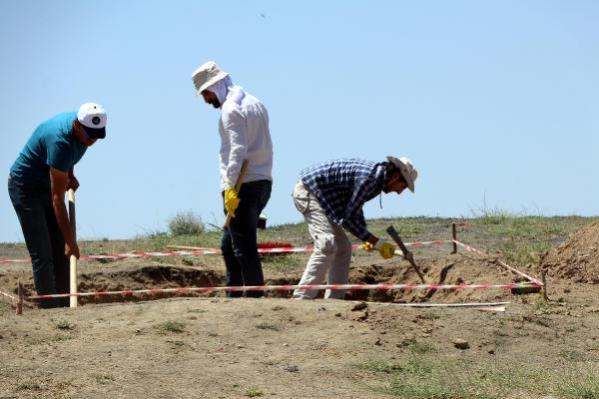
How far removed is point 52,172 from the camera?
9898 mm

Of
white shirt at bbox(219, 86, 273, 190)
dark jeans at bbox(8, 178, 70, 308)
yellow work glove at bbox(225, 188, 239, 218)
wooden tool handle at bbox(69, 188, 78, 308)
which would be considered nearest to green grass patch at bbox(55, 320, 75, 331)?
wooden tool handle at bbox(69, 188, 78, 308)

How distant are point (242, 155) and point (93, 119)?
50.3 inches

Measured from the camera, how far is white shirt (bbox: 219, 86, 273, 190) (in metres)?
10.1

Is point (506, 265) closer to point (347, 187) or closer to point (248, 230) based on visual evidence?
point (347, 187)

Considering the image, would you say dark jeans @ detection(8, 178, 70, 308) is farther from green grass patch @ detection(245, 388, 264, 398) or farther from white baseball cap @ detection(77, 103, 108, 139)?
green grass patch @ detection(245, 388, 264, 398)

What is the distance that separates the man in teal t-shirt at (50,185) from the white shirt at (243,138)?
1.05m

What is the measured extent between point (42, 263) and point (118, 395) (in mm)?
3858

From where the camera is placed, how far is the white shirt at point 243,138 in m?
10.1

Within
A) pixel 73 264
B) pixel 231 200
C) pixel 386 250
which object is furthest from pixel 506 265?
pixel 73 264

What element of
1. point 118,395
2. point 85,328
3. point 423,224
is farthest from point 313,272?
point 423,224

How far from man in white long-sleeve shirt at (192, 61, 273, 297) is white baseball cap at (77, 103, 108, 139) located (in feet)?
2.95

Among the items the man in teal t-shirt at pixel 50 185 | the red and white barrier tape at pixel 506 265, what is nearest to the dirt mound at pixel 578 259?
the red and white barrier tape at pixel 506 265

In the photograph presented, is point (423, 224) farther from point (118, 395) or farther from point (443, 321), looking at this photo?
point (118, 395)

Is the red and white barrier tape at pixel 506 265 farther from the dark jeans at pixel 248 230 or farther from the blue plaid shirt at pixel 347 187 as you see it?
the dark jeans at pixel 248 230
